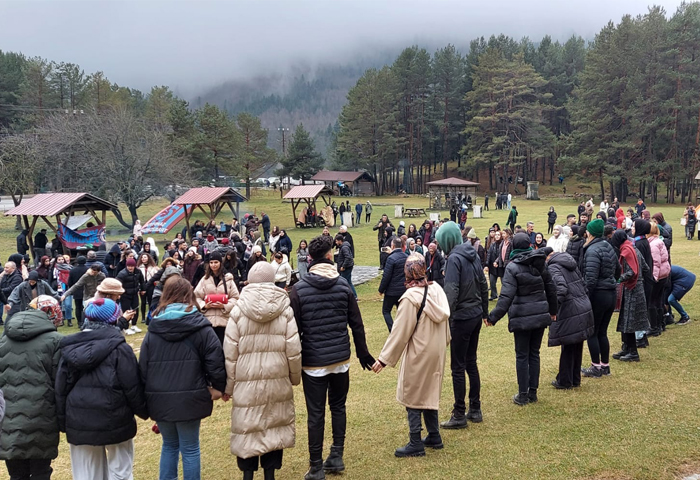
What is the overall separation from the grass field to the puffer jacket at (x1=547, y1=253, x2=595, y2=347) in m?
→ 0.65

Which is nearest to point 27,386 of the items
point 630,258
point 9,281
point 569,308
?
point 569,308

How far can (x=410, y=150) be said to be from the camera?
61406mm

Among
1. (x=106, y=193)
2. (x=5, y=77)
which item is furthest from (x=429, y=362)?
(x=5, y=77)

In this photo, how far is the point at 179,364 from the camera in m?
3.60

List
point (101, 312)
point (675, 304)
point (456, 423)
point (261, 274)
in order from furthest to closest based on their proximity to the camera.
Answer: point (675, 304) < point (456, 423) < point (261, 274) < point (101, 312)

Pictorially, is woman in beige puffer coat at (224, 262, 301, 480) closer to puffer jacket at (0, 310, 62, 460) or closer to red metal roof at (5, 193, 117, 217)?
puffer jacket at (0, 310, 62, 460)

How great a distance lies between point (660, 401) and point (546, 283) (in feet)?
5.54

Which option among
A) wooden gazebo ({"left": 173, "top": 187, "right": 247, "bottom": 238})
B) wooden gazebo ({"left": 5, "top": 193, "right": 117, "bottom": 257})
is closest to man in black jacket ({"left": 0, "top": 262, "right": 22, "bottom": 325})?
wooden gazebo ({"left": 5, "top": 193, "right": 117, "bottom": 257})

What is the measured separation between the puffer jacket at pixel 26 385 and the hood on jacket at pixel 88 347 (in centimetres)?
28

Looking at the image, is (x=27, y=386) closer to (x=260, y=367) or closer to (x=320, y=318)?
(x=260, y=367)

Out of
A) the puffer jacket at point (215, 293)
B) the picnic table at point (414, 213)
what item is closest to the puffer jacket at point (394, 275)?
the puffer jacket at point (215, 293)

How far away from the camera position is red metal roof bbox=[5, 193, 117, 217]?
1959 cm

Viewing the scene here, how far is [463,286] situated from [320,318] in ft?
4.75

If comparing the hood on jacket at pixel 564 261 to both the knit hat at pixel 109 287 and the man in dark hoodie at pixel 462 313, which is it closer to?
the man in dark hoodie at pixel 462 313
